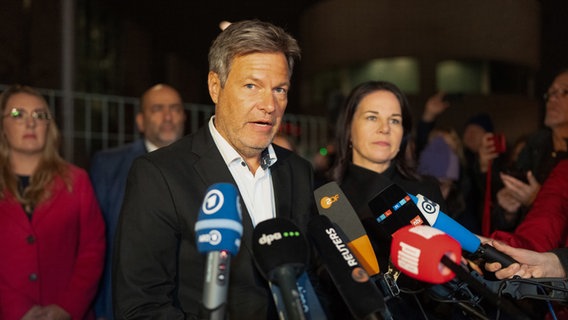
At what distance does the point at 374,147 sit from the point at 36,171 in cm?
158

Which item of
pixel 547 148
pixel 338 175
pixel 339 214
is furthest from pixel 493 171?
pixel 339 214

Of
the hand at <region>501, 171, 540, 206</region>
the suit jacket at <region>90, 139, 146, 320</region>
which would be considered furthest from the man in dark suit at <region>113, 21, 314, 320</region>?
the suit jacket at <region>90, 139, 146, 320</region>

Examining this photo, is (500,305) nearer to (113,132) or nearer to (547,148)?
(547,148)

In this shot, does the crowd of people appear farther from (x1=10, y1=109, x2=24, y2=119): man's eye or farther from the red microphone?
the red microphone

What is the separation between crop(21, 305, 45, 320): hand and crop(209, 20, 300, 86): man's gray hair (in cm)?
149

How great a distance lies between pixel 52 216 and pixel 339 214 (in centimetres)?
154

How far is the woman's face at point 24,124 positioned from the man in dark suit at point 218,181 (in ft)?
4.39

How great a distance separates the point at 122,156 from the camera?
338 centimetres

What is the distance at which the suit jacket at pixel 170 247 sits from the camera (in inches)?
58.7

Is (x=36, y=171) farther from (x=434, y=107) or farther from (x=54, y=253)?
(x=434, y=107)

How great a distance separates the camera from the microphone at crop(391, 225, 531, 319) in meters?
1.15

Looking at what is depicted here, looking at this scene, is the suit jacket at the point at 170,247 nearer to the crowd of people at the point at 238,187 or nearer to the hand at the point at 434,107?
the crowd of people at the point at 238,187

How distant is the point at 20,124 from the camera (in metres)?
2.79

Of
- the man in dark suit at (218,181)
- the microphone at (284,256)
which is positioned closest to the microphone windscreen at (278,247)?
the microphone at (284,256)
